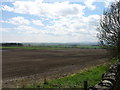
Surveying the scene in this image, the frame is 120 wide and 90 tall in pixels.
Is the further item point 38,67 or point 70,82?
point 38,67

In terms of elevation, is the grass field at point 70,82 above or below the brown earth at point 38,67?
above

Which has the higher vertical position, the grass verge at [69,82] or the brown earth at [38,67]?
the grass verge at [69,82]

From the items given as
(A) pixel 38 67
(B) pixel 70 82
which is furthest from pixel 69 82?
(A) pixel 38 67

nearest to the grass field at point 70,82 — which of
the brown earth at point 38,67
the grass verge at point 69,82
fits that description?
the grass verge at point 69,82

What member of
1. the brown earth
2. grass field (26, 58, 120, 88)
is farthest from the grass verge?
the brown earth

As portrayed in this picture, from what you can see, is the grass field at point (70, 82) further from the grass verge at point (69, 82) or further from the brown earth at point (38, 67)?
the brown earth at point (38, 67)

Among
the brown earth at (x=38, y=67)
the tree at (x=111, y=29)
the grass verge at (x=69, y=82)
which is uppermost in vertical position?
the tree at (x=111, y=29)

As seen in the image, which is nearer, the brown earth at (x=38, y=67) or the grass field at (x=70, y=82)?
the grass field at (x=70, y=82)

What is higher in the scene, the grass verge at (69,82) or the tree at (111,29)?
the tree at (111,29)

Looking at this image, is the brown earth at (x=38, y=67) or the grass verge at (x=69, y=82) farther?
the brown earth at (x=38, y=67)

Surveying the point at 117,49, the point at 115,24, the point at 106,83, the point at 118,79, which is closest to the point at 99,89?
the point at 106,83

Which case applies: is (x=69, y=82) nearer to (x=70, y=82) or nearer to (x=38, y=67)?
(x=70, y=82)

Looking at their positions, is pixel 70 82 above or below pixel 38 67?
above

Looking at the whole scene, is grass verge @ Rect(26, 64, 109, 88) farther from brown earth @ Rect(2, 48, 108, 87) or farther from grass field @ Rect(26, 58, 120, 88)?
brown earth @ Rect(2, 48, 108, 87)
